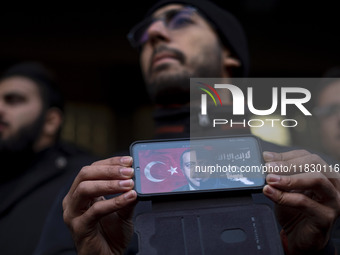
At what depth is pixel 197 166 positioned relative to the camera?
750mm

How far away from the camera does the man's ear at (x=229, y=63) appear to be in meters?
1.51

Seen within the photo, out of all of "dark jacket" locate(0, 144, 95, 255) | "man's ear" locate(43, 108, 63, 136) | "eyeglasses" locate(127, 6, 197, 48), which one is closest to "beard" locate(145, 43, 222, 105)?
"eyeglasses" locate(127, 6, 197, 48)

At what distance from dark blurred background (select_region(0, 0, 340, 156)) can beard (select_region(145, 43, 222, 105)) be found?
1933mm

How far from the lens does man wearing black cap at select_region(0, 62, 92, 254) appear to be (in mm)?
1463

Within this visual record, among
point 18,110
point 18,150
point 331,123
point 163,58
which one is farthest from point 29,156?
point 331,123

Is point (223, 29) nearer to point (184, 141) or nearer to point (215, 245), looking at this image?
point (184, 141)

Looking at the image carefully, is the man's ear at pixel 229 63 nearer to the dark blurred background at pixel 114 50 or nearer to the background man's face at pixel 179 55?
the background man's face at pixel 179 55

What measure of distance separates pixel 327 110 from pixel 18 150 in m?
1.62

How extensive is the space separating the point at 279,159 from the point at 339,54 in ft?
11.1

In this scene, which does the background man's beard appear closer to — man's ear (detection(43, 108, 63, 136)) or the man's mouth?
man's ear (detection(43, 108, 63, 136))

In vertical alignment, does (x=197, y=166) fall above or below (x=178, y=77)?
below

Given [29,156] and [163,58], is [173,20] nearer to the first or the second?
[163,58]

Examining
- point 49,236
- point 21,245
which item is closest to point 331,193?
point 49,236

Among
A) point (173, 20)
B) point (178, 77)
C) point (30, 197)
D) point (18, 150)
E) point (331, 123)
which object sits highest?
point (173, 20)
